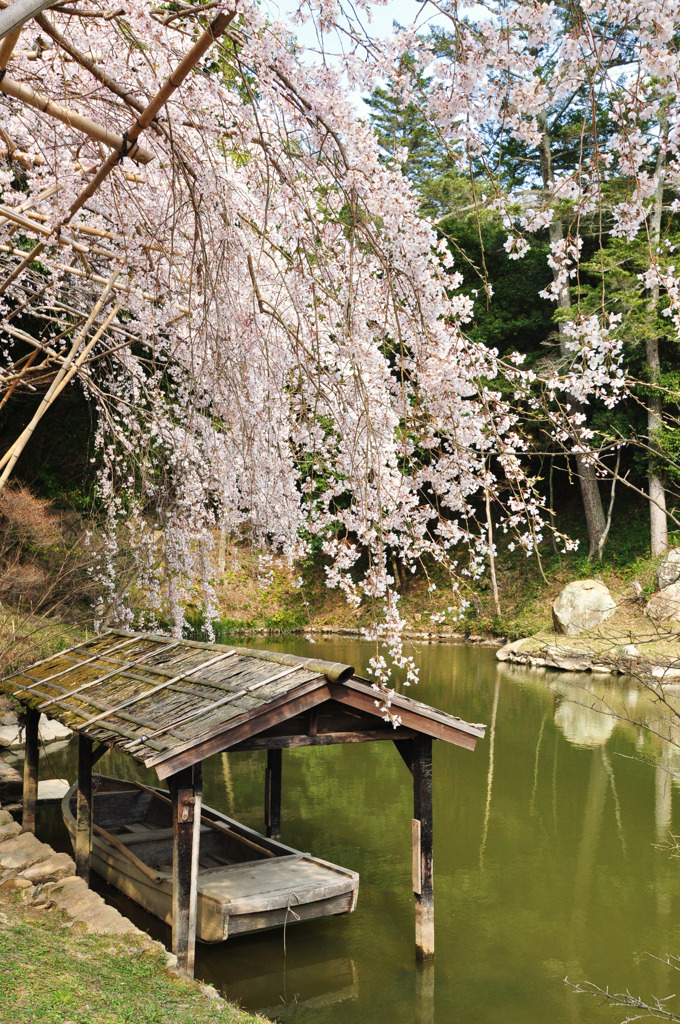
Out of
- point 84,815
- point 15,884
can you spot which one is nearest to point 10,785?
point 84,815

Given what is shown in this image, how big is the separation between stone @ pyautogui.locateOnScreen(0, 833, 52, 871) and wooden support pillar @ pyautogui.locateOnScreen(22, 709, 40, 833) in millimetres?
1011

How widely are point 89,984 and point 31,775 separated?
13.1ft

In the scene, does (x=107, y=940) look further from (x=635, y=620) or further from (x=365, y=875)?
(x=635, y=620)

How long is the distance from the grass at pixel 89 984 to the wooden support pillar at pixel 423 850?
1715 mm

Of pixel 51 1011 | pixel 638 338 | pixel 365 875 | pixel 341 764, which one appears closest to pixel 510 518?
pixel 51 1011

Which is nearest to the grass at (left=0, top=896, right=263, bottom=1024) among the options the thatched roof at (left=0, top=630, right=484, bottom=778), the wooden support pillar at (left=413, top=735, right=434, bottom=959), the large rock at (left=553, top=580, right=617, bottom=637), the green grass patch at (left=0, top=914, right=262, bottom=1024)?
the green grass patch at (left=0, top=914, right=262, bottom=1024)

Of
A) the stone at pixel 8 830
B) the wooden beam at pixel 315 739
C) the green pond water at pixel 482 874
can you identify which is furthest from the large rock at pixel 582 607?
the stone at pixel 8 830

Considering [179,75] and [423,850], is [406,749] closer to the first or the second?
[423,850]

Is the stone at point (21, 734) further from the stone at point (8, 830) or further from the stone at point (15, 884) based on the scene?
the stone at point (15, 884)

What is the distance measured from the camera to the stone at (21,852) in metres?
5.61

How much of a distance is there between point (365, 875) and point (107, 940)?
2907mm

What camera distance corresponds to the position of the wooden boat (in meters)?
5.01

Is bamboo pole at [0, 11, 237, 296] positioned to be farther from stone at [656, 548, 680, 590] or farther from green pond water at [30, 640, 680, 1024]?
stone at [656, 548, 680, 590]

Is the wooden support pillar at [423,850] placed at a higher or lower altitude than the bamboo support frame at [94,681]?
lower
